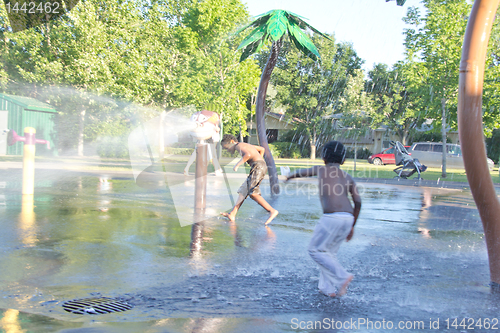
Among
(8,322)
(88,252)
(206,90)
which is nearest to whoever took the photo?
(8,322)

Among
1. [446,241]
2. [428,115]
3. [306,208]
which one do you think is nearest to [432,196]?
[306,208]

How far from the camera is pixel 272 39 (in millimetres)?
12336

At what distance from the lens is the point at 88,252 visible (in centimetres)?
528

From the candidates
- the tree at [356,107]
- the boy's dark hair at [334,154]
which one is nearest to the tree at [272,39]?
the boy's dark hair at [334,154]

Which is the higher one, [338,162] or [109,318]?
[338,162]

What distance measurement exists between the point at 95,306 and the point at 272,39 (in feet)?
33.2

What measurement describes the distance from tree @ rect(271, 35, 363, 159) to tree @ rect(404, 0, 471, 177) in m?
18.8

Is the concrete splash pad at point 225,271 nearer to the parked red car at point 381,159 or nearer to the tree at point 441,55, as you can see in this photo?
the tree at point 441,55

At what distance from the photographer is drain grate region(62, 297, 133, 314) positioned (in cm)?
346

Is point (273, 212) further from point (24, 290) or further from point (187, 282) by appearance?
point (24, 290)

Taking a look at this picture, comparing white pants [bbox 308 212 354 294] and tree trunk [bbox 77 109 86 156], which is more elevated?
tree trunk [bbox 77 109 86 156]

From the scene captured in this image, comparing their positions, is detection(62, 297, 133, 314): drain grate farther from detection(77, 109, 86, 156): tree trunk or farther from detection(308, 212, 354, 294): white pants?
detection(77, 109, 86, 156): tree trunk

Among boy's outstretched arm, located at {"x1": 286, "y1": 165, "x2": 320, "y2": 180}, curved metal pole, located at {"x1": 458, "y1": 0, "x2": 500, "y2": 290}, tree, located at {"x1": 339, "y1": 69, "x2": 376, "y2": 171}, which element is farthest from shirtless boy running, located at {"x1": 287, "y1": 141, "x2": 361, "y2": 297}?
tree, located at {"x1": 339, "y1": 69, "x2": 376, "y2": 171}

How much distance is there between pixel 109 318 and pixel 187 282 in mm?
1039
